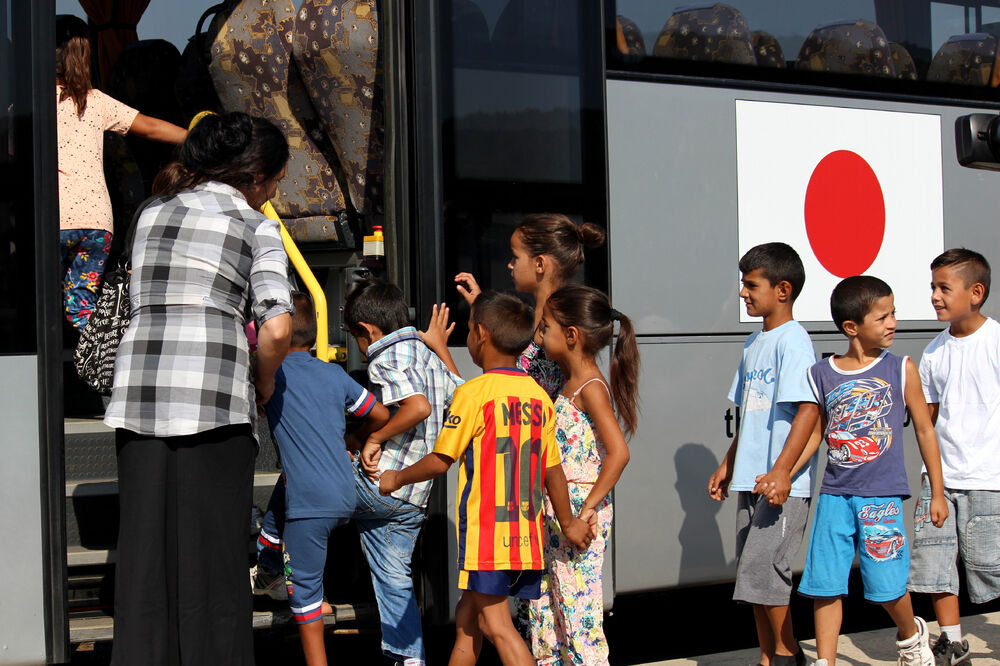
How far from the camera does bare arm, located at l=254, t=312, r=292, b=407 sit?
9.58ft

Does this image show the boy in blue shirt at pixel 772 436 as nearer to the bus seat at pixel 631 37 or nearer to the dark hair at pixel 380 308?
the bus seat at pixel 631 37

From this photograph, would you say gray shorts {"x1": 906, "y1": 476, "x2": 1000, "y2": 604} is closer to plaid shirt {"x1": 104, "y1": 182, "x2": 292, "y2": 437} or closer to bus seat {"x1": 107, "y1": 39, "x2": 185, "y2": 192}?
plaid shirt {"x1": 104, "y1": 182, "x2": 292, "y2": 437}

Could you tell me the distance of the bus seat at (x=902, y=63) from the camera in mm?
5039

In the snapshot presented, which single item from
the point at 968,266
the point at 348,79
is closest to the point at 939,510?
the point at 968,266

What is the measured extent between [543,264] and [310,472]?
43.2 inches

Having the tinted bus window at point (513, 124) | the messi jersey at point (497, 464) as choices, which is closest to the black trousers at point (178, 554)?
the messi jersey at point (497, 464)

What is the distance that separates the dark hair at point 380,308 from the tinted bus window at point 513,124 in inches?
11.8

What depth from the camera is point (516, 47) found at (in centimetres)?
426

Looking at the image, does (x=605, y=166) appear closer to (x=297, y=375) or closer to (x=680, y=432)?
(x=680, y=432)

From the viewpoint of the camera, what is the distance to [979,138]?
166 inches

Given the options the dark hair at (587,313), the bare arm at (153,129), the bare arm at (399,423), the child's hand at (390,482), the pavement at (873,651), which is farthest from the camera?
the bare arm at (153,129)

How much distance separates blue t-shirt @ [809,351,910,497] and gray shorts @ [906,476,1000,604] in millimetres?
433

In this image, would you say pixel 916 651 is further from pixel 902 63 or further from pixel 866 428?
pixel 902 63

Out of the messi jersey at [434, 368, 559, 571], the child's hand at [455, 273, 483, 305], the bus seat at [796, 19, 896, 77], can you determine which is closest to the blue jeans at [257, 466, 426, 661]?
the messi jersey at [434, 368, 559, 571]
